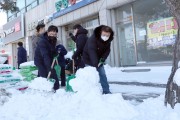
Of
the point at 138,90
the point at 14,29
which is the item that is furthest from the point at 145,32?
the point at 14,29

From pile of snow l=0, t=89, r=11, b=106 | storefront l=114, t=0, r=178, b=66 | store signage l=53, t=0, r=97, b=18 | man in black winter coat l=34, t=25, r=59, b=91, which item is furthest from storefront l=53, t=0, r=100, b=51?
man in black winter coat l=34, t=25, r=59, b=91

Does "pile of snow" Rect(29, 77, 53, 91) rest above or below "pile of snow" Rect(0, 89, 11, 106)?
above

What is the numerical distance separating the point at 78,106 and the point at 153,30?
22.5 ft

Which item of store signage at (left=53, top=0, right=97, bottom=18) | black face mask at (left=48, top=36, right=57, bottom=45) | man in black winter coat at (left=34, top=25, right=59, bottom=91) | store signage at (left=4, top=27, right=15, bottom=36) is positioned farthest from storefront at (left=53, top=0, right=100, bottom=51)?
store signage at (left=4, top=27, right=15, bottom=36)

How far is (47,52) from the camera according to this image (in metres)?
6.27

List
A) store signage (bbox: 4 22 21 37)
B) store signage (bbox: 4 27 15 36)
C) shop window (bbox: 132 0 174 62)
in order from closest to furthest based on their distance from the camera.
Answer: shop window (bbox: 132 0 174 62)
store signage (bbox: 4 22 21 37)
store signage (bbox: 4 27 15 36)

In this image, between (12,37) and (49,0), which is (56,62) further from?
(12,37)

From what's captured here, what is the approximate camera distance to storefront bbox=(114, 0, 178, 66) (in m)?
9.96

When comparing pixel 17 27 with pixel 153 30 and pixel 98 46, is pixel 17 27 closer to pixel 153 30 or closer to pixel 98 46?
pixel 153 30

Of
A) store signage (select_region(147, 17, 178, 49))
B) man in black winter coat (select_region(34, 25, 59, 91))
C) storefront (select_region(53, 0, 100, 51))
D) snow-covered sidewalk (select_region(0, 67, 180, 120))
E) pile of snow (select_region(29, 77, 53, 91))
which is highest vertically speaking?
storefront (select_region(53, 0, 100, 51))

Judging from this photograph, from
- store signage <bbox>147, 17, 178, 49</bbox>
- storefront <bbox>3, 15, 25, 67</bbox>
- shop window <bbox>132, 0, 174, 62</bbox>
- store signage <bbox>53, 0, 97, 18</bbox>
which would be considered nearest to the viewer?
store signage <bbox>147, 17, 178, 49</bbox>

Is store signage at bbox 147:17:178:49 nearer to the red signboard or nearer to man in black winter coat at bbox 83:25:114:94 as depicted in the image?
man in black winter coat at bbox 83:25:114:94

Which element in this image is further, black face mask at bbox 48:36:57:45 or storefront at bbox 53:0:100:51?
storefront at bbox 53:0:100:51

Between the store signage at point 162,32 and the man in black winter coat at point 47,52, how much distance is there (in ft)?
15.5
